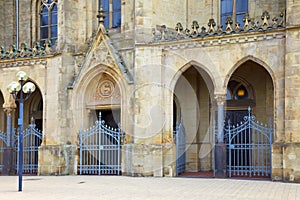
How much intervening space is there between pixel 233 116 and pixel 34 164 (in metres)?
9.17

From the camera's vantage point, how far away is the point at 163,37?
1828cm

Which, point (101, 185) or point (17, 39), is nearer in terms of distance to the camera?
point (101, 185)

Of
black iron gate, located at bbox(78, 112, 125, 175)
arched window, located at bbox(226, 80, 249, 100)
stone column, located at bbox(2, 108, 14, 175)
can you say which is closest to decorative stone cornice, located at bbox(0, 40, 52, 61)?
stone column, located at bbox(2, 108, 14, 175)

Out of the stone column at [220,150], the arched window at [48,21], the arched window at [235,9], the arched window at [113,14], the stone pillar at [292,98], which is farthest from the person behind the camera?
the arched window at [48,21]

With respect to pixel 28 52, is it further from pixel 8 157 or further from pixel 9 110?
pixel 8 157

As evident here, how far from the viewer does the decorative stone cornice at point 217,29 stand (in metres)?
16.1

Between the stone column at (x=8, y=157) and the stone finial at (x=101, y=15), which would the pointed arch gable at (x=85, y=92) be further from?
the stone column at (x=8, y=157)

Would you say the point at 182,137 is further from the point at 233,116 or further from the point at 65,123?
the point at 65,123

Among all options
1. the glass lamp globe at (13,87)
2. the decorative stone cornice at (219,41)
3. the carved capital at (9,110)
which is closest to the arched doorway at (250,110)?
the decorative stone cornice at (219,41)

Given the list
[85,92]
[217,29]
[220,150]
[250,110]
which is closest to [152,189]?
[220,150]

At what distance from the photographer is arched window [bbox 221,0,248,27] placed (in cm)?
1959

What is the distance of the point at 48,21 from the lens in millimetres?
23609

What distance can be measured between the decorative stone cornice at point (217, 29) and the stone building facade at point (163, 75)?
0.12ft

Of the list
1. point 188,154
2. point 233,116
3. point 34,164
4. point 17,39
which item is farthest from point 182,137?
point 17,39
